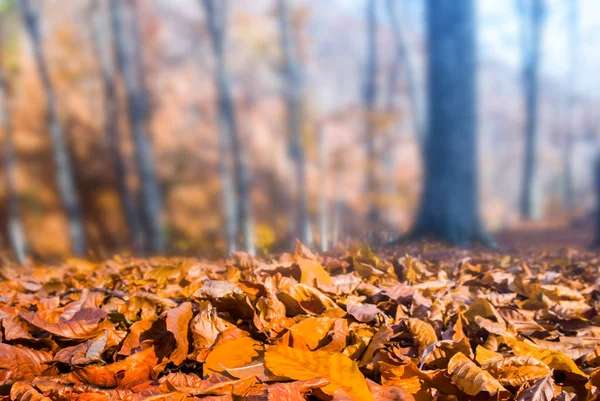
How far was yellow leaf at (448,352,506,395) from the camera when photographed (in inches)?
26.6

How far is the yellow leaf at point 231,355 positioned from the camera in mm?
710

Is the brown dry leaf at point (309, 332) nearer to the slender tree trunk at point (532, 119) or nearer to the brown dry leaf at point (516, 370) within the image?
the brown dry leaf at point (516, 370)

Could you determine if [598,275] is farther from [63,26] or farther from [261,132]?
[63,26]

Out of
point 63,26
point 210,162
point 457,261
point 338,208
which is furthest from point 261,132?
point 457,261

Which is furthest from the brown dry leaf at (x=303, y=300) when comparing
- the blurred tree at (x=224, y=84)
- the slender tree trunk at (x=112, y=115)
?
the slender tree trunk at (x=112, y=115)

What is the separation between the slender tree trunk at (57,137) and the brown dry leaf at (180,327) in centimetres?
555

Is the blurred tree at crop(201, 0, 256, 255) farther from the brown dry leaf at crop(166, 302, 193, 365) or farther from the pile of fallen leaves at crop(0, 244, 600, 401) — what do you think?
the brown dry leaf at crop(166, 302, 193, 365)

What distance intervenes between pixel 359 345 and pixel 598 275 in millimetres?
1130

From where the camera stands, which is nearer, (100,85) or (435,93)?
(435,93)

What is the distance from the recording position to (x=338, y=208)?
268 centimetres

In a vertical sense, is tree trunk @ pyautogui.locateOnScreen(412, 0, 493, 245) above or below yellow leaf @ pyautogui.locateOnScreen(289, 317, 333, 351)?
above

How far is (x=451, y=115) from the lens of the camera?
214 centimetres

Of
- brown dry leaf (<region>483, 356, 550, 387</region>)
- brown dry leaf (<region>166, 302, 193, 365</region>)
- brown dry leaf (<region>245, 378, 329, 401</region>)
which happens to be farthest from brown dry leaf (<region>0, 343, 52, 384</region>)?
brown dry leaf (<region>483, 356, 550, 387</region>)

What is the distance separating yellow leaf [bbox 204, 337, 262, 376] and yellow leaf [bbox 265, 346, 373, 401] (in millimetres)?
53
